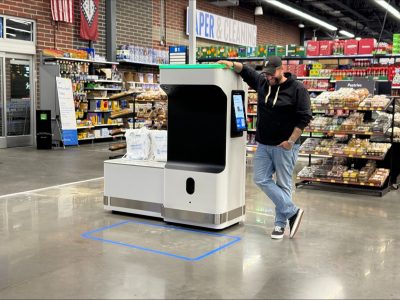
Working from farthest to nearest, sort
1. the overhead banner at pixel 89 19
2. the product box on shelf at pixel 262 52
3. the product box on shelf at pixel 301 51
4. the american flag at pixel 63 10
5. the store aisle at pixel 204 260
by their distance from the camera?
the overhead banner at pixel 89 19, the american flag at pixel 63 10, the product box on shelf at pixel 262 52, the product box on shelf at pixel 301 51, the store aisle at pixel 204 260

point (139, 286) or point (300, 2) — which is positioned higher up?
point (300, 2)

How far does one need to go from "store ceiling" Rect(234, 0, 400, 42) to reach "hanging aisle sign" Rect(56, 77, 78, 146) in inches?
385

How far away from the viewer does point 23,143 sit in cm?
1320

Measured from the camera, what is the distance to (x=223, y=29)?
62.4 ft

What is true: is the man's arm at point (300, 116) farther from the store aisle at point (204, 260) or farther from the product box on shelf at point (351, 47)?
the product box on shelf at point (351, 47)

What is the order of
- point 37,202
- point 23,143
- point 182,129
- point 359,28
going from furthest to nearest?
point 359,28, point 23,143, point 37,202, point 182,129

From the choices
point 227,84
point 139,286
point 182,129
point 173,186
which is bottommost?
point 139,286

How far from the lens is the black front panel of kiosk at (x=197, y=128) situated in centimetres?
505

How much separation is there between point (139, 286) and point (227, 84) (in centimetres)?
221

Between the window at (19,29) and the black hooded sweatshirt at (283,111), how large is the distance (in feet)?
31.5

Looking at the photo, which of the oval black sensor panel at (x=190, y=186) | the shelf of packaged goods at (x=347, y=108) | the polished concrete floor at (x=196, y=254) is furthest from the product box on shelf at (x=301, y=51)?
the oval black sensor panel at (x=190, y=186)

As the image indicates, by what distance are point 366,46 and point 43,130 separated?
7.84 meters

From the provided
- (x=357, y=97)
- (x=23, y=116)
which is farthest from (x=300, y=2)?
(x=357, y=97)

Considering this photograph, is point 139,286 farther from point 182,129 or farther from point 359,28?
point 359,28
